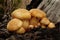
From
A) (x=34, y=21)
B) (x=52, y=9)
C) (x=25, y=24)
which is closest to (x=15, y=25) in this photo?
(x=25, y=24)

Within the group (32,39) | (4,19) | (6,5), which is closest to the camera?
(32,39)

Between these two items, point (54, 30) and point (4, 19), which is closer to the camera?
point (54, 30)

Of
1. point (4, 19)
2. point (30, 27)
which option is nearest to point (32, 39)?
point (30, 27)

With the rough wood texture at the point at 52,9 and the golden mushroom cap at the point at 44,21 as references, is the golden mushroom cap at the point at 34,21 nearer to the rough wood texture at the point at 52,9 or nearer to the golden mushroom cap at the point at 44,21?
the golden mushroom cap at the point at 44,21

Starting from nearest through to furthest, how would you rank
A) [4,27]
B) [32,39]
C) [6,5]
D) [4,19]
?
1. [32,39]
2. [4,27]
3. [4,19]
4. [6,5]

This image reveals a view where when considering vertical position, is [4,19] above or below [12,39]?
above

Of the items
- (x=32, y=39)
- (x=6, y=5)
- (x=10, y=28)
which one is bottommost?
(x=32, y=39)

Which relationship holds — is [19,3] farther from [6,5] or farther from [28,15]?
[28,15]
